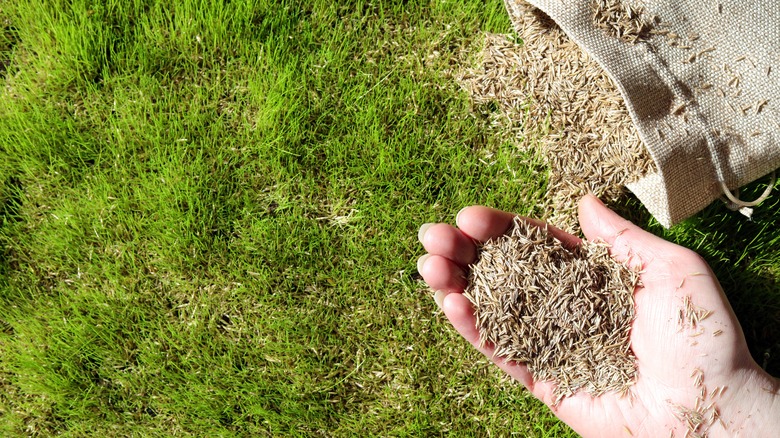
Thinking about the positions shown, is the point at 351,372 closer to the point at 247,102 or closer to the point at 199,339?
the point at 199,339

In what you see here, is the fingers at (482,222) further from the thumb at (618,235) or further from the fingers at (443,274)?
the thumb at (618,235)

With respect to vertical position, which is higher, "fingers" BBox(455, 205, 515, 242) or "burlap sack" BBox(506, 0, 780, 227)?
"burlap sack" BBox(506, 0, 780, 227)

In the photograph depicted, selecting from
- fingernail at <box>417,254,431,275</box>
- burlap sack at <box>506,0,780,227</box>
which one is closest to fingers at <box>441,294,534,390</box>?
fingernail at <box>417,254,431,275</box>

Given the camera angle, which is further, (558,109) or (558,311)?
(558,109)

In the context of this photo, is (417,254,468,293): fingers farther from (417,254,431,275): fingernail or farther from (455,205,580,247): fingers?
(455,205,580,247): fingers

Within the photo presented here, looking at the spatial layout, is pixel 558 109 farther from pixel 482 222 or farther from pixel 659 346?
pixel 659 346

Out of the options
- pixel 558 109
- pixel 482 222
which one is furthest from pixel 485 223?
pixel 558 109

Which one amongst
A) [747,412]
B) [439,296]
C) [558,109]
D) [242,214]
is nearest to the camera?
[747,412]
